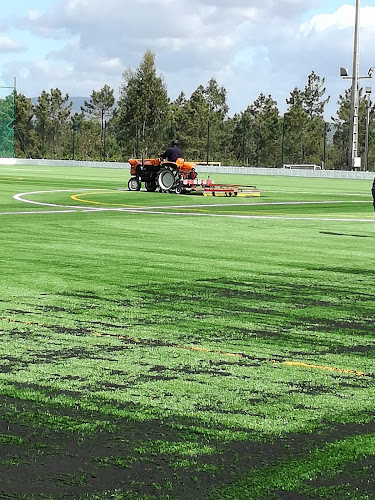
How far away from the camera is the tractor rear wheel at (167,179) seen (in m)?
28.9

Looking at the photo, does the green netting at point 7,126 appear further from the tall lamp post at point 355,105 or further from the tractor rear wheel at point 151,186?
the tractor rear wheel at point 151,186

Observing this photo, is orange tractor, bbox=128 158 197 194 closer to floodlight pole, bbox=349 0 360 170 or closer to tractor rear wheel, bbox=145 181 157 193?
tractor rear wheel, bbox=145 181 157 193

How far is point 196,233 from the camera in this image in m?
16.1

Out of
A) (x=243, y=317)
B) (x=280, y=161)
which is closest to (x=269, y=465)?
(x=243, y=317)

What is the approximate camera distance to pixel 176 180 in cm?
2880

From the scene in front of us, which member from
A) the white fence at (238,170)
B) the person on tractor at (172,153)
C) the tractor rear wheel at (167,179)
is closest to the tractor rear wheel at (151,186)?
the tractor rear wheel at (167,179)

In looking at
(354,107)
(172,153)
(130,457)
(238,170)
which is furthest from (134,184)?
(238,170)

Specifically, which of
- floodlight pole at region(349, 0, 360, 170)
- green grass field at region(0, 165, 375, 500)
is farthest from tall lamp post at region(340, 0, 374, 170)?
green grass field at region(0, 165, 375, 500)

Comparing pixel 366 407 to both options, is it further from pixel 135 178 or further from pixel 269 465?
pixel 135 178

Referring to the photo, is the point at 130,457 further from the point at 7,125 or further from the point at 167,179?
the point at 7,125

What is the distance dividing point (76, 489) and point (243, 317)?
4.26 metres

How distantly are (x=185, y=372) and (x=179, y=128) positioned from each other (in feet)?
331

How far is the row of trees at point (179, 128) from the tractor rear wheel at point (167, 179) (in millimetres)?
38536

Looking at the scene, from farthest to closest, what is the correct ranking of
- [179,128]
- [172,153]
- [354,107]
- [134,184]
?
[179,128]
[354,107]
[134,184]
[172,153]
